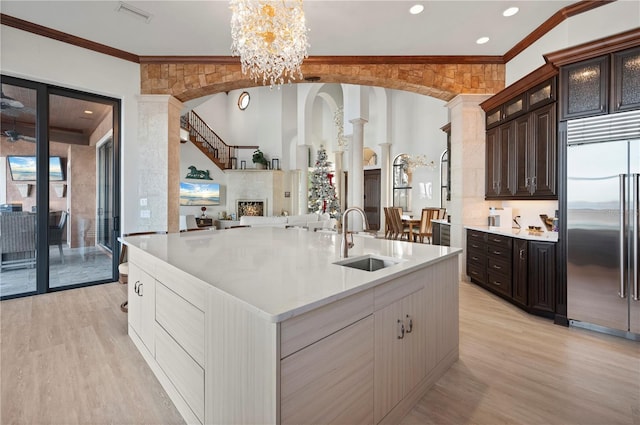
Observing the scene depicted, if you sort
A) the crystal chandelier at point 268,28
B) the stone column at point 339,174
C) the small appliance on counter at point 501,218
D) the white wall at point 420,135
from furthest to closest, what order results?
the stone column at point 339,174, the white wall at point 420,135, the small appliance on counter at point 501,218, the crystal chandelier at point 268,28

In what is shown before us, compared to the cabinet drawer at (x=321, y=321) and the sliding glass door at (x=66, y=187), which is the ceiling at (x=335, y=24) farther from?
the cabinet drawer at (x=321, y=321)

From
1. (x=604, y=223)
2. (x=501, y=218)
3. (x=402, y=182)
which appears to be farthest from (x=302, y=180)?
(x=604, y=223)

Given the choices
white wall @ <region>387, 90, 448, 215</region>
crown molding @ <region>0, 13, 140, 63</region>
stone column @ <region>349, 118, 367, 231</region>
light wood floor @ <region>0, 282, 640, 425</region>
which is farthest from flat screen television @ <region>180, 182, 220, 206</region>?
light wood floor @ <region>0, 282, 640, 425</region>

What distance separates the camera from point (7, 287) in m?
3.86

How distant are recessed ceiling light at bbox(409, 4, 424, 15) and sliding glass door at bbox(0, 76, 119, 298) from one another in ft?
14.4

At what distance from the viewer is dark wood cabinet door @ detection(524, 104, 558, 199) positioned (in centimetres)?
332

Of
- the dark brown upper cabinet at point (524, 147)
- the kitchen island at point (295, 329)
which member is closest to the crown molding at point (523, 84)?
the dark brown upper cabinet at point (524, 147)

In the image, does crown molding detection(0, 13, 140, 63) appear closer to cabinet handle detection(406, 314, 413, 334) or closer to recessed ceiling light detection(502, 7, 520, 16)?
recessed ceiling light detection(502, 7, 520, 16)

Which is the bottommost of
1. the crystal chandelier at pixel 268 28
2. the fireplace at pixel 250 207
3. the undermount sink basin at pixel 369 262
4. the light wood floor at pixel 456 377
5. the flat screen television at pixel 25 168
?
the light wood floor at pixel 456 377

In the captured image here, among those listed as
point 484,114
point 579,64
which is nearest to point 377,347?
point 579,64

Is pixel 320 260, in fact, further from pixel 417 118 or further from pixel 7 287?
pixel 417 118

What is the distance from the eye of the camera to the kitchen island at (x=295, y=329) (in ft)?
3.74

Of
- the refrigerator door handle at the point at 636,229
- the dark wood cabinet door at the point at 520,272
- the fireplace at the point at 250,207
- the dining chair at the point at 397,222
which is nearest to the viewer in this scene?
the refrigerator door handle at the point at 636,229

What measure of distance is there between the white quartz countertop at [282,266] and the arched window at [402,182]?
8869 mm
